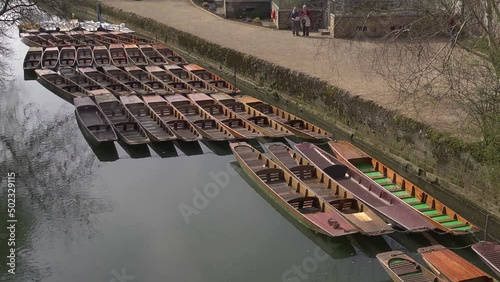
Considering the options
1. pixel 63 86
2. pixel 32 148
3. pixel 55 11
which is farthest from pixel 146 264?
pixel 55 11

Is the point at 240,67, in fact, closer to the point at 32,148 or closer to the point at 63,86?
the point at 63,86

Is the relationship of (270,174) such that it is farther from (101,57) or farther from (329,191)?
(101,57)

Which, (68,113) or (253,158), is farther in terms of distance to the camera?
(68,113)

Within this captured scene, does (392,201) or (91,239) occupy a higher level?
(392,201)

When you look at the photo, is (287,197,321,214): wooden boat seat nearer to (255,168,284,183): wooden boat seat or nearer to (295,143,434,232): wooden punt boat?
(295,143,434,232): wooden punt boat

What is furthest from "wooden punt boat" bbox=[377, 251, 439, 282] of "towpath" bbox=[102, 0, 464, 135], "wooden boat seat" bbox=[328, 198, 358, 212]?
"towpath" bbox=[102, 0, 464, 135]

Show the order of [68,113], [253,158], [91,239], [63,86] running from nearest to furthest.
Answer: [91,239] → [253,158] → [68,113] → [63,86]
